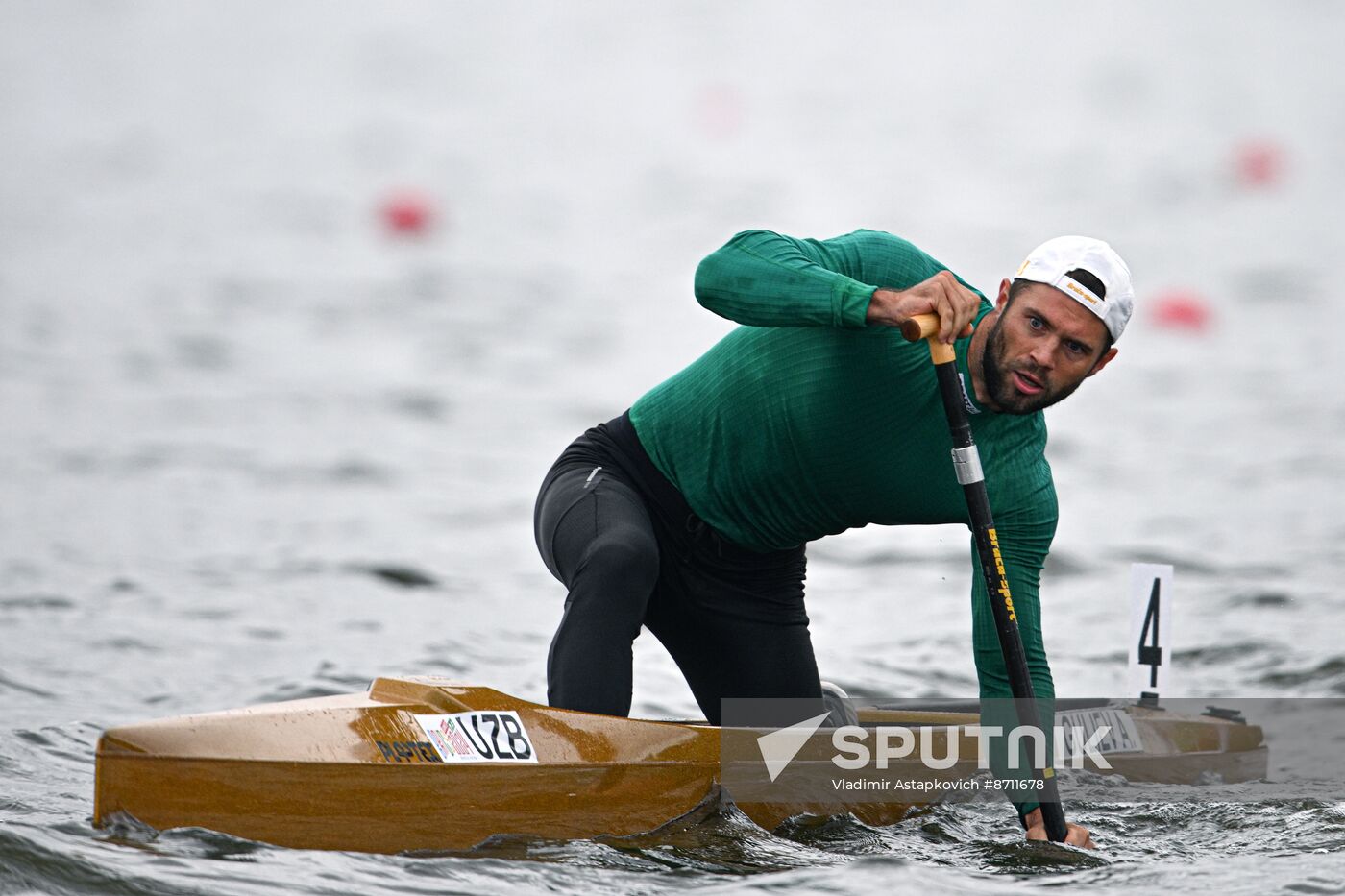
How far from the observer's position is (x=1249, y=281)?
66.8 feet

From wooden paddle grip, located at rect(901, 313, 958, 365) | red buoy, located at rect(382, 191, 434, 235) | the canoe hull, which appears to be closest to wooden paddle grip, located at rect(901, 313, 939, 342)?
wooden paddle grip, located at rect(901, 313, 958, 365)

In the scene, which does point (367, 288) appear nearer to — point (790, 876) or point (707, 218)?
point (707, 218)

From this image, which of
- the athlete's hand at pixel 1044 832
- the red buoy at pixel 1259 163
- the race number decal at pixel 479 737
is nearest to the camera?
the race number decal at pixel 479 737

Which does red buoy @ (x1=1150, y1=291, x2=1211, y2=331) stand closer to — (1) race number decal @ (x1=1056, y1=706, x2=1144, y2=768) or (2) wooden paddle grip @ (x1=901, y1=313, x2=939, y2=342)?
(1) race number decal @ (x1=1056, y1=706, x2=1144, y2=768)

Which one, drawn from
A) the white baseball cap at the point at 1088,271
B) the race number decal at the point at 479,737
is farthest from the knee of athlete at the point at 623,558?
the white baseball cap at the point at 1088,271

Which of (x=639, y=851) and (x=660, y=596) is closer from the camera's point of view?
(x=639, y=851)

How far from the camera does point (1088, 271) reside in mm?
4047

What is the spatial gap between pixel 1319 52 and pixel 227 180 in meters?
18.8

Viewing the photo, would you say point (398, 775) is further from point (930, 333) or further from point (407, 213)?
point (407, 213)

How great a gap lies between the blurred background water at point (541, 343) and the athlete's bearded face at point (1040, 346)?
4.20ft

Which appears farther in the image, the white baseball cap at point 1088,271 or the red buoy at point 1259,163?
the red buoy at point 1259,163

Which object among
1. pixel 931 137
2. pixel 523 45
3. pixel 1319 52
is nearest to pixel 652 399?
pixel 931 137

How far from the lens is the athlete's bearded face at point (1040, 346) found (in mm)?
4027

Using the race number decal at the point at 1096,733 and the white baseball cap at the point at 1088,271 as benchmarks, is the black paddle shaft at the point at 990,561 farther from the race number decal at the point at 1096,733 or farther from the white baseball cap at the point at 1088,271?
the race number decal at the point at 1096,733
